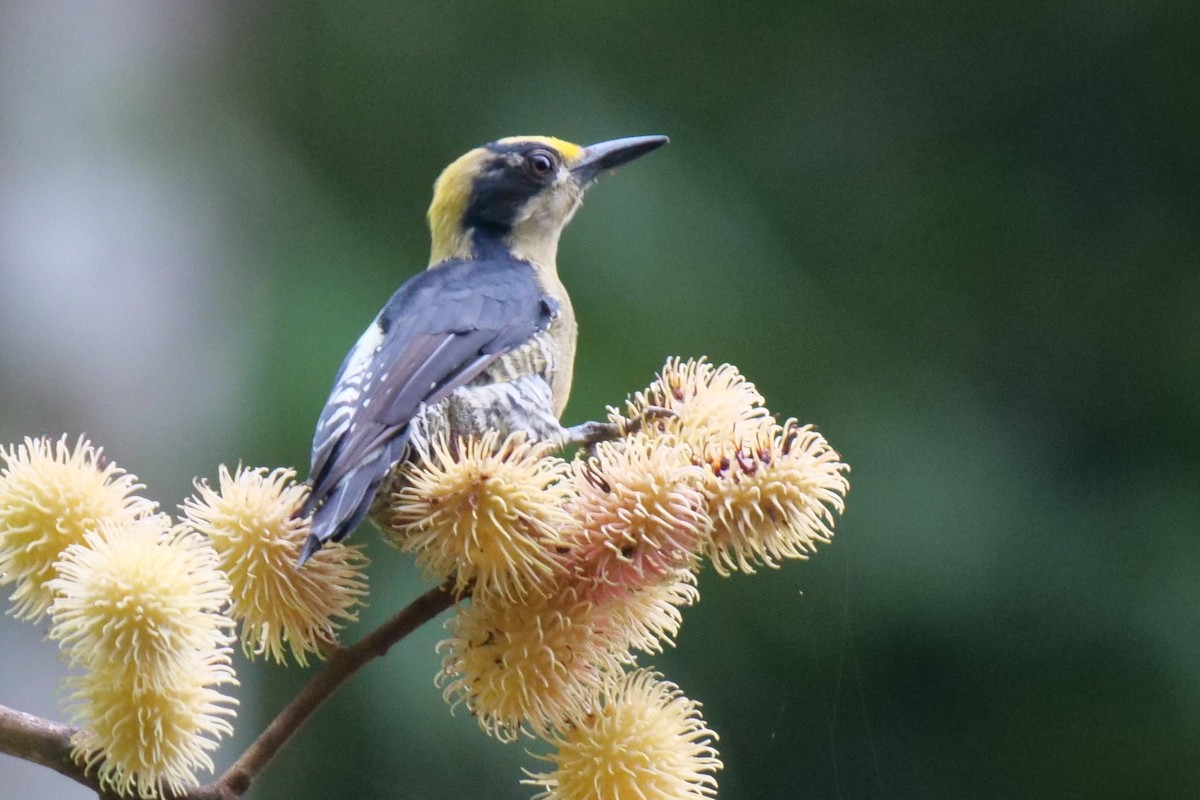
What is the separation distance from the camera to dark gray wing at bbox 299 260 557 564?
1.36 m

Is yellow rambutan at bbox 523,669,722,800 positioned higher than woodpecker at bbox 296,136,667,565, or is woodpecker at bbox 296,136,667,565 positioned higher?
woodpecker at bbox 296,136,667,565

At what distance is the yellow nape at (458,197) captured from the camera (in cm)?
235

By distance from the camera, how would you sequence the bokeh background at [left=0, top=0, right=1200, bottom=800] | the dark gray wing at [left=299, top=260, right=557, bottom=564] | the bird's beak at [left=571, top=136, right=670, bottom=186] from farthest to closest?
the bokeh background at [left=0, top=0, right=1200, bottom=800]
the bird's beak at [left=571, top=136, right=670, bottom=186]
the dark gray wing at [left=299, top=260, right=557, bottom=564]

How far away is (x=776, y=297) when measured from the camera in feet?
12.3

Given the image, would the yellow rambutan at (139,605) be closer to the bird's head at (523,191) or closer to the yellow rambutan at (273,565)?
the yellow rambutan at (273,565)

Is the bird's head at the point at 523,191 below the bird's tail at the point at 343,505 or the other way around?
the other way around

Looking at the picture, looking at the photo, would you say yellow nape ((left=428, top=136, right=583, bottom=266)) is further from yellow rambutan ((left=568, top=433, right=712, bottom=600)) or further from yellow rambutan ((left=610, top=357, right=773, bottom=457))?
yellow rambutan ((left=568, top=433, right=712, bottom=600))

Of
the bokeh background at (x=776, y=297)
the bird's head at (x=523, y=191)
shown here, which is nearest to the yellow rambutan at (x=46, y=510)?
the bird's head at (x=523, y=191)

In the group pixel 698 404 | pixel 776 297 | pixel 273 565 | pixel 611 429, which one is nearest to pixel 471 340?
pixel 611 429

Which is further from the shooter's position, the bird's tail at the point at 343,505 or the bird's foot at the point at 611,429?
the bird's foot at the point at 611,429

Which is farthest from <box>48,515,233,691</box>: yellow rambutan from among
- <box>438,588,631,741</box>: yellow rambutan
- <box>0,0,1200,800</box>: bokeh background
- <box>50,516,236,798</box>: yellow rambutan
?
<box>0,0,1200,800</box>: bokeh background

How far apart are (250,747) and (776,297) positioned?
→ 8.94 feet

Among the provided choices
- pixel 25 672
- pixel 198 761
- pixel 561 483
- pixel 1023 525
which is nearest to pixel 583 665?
pixel 561 483

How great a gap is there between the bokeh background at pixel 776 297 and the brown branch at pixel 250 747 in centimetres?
173
